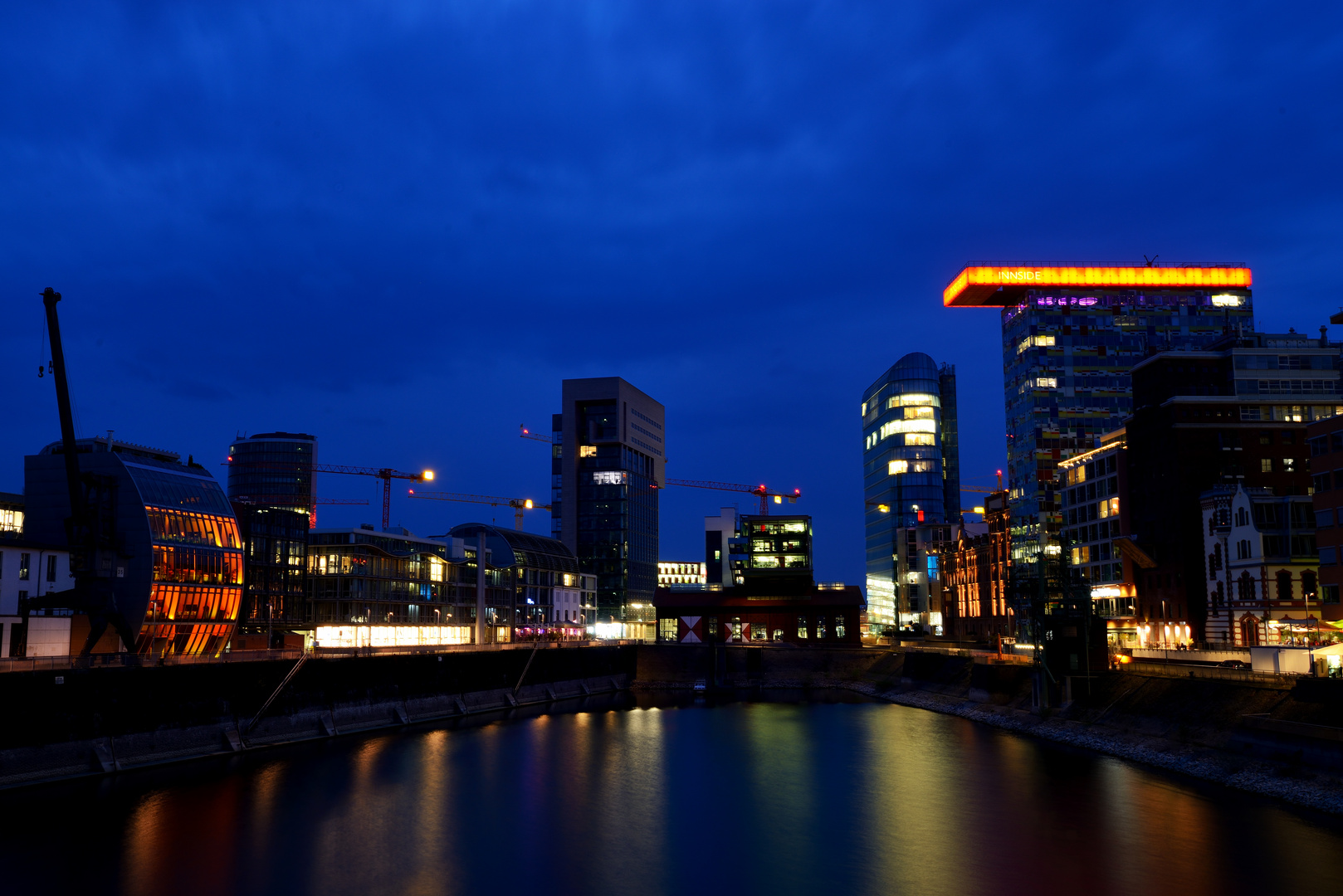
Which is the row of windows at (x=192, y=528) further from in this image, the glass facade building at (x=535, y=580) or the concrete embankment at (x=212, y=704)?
the glass facade building at (x=535, y=580)

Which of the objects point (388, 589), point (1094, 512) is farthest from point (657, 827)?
point (1094, 512)

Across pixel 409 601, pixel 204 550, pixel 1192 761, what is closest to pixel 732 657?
pixel 409 601

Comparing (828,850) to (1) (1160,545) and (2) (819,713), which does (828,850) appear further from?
(1) (1160,545)

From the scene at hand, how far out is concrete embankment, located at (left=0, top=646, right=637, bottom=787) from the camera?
189ft

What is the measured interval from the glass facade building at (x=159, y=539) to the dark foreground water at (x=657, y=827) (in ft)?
77.8

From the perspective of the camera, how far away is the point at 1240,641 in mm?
100250

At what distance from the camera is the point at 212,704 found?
7094 cm

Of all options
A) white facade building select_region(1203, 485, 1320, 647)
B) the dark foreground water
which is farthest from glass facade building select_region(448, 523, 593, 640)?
white facade building select_region(1203, 485, 1320, 647)

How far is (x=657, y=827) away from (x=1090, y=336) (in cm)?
15853

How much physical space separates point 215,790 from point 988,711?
67026mm

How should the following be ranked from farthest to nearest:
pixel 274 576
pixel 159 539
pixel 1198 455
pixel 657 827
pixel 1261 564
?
pixel 274 576 < pixel 1198 455 < pixel 1261 564 < pixel 159 539 < pixel 657 827

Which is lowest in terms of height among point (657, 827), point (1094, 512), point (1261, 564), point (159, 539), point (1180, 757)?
point (657, 827)

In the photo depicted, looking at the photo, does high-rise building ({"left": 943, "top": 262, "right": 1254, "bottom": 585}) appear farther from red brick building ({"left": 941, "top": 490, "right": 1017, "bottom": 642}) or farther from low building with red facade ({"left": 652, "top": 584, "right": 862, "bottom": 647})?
low building with red facade ({"left": 652, "top": 584, "right": 862, "bottom": 647})

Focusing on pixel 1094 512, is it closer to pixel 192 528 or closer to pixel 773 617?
pixel 773 617
